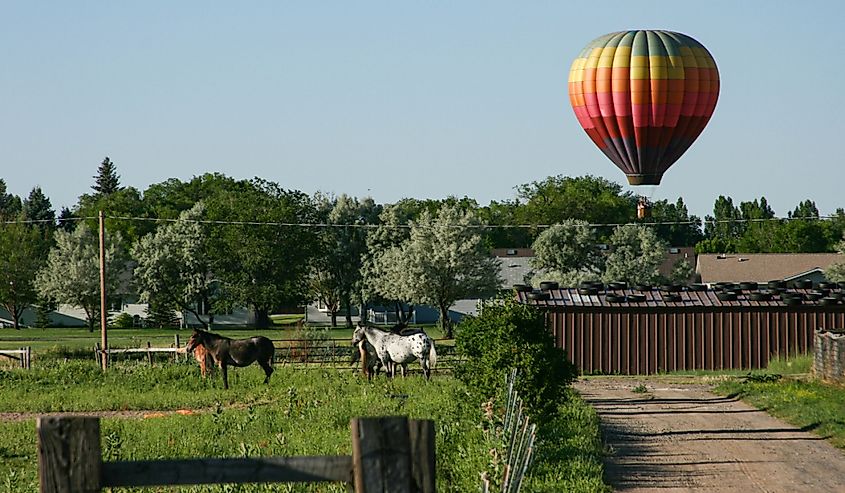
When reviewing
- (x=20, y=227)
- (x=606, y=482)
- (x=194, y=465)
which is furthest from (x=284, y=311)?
(x=194, y=465)

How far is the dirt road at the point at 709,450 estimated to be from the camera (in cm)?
1587

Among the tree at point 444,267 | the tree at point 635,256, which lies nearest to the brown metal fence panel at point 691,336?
the tree at point 635,256

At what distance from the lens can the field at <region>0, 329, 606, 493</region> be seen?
15.0 meters

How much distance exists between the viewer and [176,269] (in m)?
85.9

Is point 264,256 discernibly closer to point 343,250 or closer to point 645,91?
point 343,250

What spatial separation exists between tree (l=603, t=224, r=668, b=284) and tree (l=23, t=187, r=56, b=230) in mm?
72921

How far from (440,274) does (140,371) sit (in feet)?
145

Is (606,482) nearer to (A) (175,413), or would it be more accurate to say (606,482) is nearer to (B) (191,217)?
(A) (175,413)

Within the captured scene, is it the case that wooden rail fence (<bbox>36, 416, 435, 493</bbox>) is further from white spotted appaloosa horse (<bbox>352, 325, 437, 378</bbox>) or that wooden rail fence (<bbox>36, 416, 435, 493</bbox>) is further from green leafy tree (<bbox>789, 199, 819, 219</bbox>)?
green leafy tree (<bbox>789, 199, 819, 219</bbox>)

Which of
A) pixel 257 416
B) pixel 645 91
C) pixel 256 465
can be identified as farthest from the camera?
pixel 645 91

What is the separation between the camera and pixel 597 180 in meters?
142

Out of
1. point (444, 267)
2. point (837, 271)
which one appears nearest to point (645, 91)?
point (444, 267)

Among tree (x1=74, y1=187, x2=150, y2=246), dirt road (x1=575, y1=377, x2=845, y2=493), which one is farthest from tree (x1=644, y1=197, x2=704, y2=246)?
dirt road (x1=575, y1=377, x2=845, y2=493)

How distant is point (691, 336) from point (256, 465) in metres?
35.2
